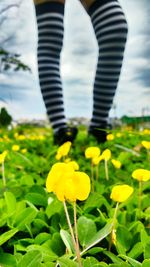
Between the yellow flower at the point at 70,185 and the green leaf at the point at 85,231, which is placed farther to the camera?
the green leaf at the point at 85,231

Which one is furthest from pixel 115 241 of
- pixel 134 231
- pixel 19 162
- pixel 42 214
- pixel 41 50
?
pixel 41 50

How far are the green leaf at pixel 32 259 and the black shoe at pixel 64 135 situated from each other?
266cm

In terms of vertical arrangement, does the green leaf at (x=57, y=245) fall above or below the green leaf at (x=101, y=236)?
below

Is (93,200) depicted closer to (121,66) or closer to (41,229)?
(41,229)

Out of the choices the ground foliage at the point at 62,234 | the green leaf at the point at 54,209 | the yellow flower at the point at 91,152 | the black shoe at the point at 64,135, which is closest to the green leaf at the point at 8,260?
the ground foliage at the point at 62,234

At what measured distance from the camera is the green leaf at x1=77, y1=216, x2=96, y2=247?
2.43 feet

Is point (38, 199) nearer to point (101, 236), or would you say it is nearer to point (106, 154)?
point (106, 154)

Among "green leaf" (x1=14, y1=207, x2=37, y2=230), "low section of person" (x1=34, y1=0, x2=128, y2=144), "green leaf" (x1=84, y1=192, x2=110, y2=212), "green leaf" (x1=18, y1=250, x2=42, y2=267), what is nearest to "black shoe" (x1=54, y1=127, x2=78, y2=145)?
"low section of person" (x1=34, y1=0, x2=128, y2=144)

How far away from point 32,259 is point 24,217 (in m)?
0.27

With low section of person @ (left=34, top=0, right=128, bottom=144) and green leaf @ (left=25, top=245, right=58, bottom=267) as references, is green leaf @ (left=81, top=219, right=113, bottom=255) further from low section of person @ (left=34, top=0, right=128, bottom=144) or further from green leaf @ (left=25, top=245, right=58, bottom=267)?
low section of person @ (left=34, top=0, right=128, bottom=144)

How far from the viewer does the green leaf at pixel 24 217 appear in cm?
80

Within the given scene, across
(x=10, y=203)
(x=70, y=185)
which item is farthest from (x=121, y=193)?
(x=10, y=203)

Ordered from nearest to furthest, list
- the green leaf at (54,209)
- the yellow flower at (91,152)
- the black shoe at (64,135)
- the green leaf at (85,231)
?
1. the green leaf at (85,231)
2. the green leaf at (54,209)
3. the yellow flower at (91,152)
4. the black shoe at (64,135)

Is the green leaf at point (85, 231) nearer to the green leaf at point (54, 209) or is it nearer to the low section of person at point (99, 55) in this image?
the green leaf at point (54, 209)
